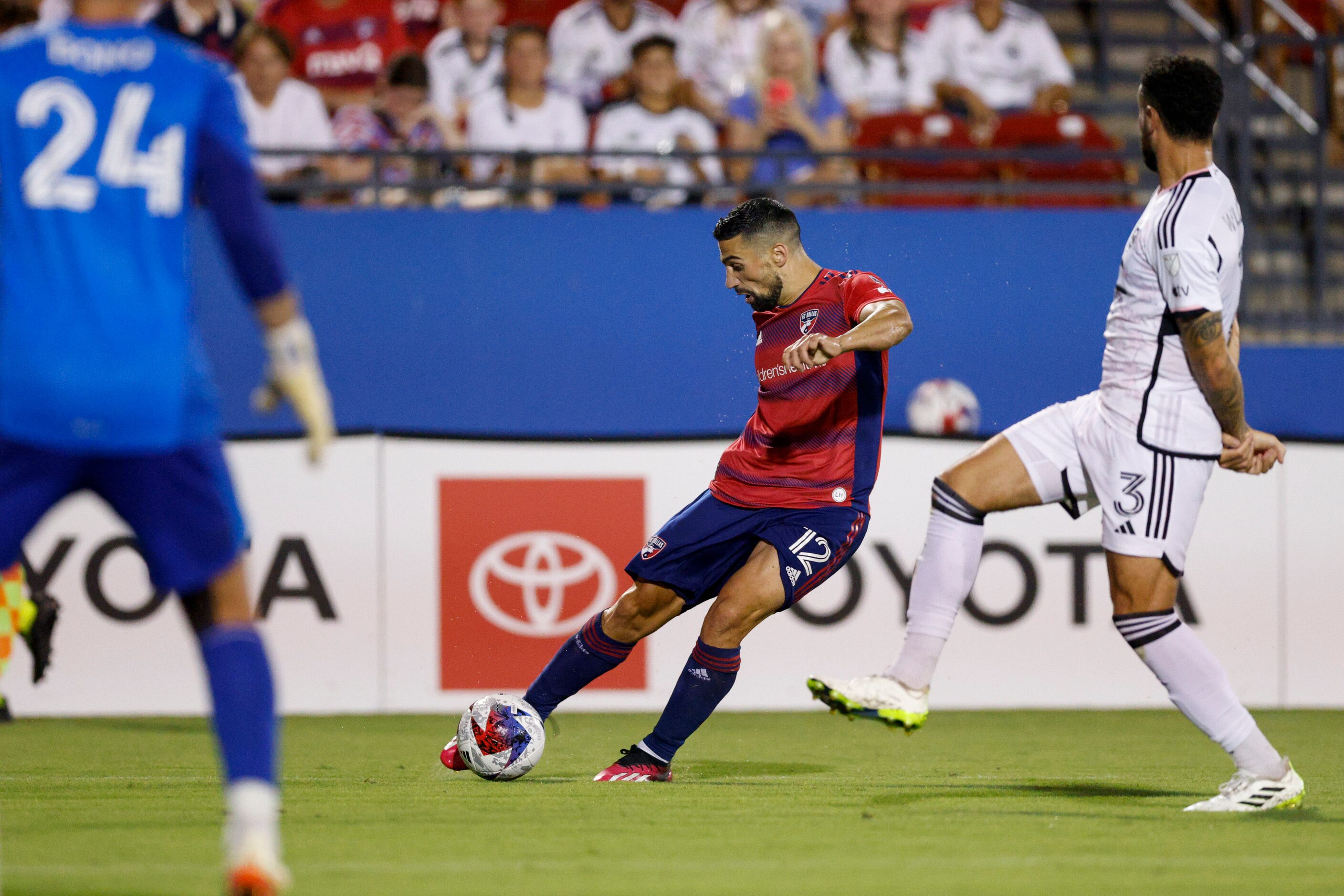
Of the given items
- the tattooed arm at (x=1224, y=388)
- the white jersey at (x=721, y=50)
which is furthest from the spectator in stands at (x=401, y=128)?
the tattooed arm at (x=1224, y=388)

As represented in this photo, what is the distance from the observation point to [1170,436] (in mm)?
5184

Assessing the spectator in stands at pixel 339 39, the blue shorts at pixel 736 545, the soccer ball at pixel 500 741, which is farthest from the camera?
the spectator in stands at pixel 339 39

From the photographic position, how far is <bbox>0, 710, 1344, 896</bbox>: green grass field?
393 centimetres

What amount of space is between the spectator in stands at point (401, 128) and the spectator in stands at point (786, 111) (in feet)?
6.57

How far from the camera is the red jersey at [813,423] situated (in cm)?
608

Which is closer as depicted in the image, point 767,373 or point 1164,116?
point 1164,116

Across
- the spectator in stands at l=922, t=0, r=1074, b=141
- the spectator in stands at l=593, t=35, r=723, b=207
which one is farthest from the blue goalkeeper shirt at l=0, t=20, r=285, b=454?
the spectator in stands at l=922, t=0, r=1074, b=141

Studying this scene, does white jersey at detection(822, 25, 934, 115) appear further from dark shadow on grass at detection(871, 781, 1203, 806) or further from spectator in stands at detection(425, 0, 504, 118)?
dark shadow on grass at detection(871, 781, 1203, 806)

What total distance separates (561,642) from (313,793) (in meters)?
3.52

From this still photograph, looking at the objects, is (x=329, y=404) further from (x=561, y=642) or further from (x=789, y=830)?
(x=789, y=830)

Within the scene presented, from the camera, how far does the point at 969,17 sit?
39.4 ft

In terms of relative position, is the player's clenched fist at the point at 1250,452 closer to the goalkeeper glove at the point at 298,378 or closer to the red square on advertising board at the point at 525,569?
the goalkeeper glove at the point at 298,378

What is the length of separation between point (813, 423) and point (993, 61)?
263 inches

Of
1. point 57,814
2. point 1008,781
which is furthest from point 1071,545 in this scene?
point 57,814
